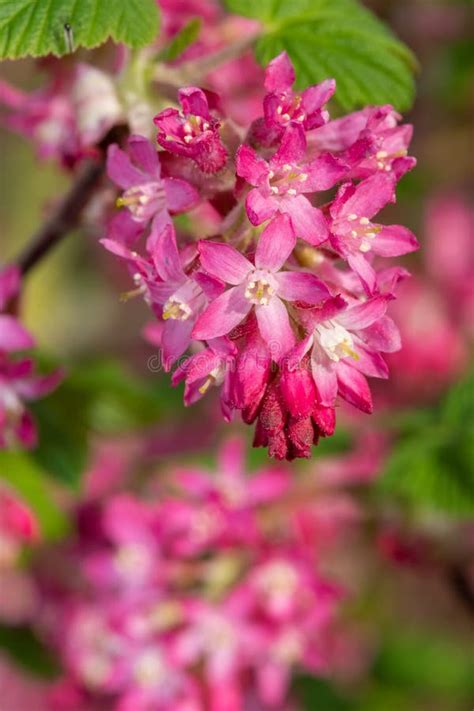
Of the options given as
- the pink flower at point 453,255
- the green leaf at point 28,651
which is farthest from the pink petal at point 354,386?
the pink flower at point 453,255

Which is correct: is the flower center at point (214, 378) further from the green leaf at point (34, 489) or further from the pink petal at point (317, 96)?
the green leaf at point (34, 489)

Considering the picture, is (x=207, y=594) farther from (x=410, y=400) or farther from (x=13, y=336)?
(x=410, y=400)

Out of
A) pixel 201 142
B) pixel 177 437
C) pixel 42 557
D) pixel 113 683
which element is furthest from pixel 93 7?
pixel 177 437

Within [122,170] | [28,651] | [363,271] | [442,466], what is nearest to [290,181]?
[363,271]

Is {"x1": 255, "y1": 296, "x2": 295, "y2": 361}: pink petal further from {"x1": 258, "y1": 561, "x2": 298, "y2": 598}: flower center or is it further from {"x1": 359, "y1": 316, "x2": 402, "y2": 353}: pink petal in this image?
{"x1": 258, "y1": 561, "x2": 298, "y2": 598}: flower center

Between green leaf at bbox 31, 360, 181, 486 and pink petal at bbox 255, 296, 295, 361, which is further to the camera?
green leaf at bbox 31, 360, 181, 486

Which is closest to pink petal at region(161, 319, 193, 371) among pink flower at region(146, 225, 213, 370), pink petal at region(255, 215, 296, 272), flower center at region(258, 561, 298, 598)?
pink flower at region(146, 225, 213, 370)
